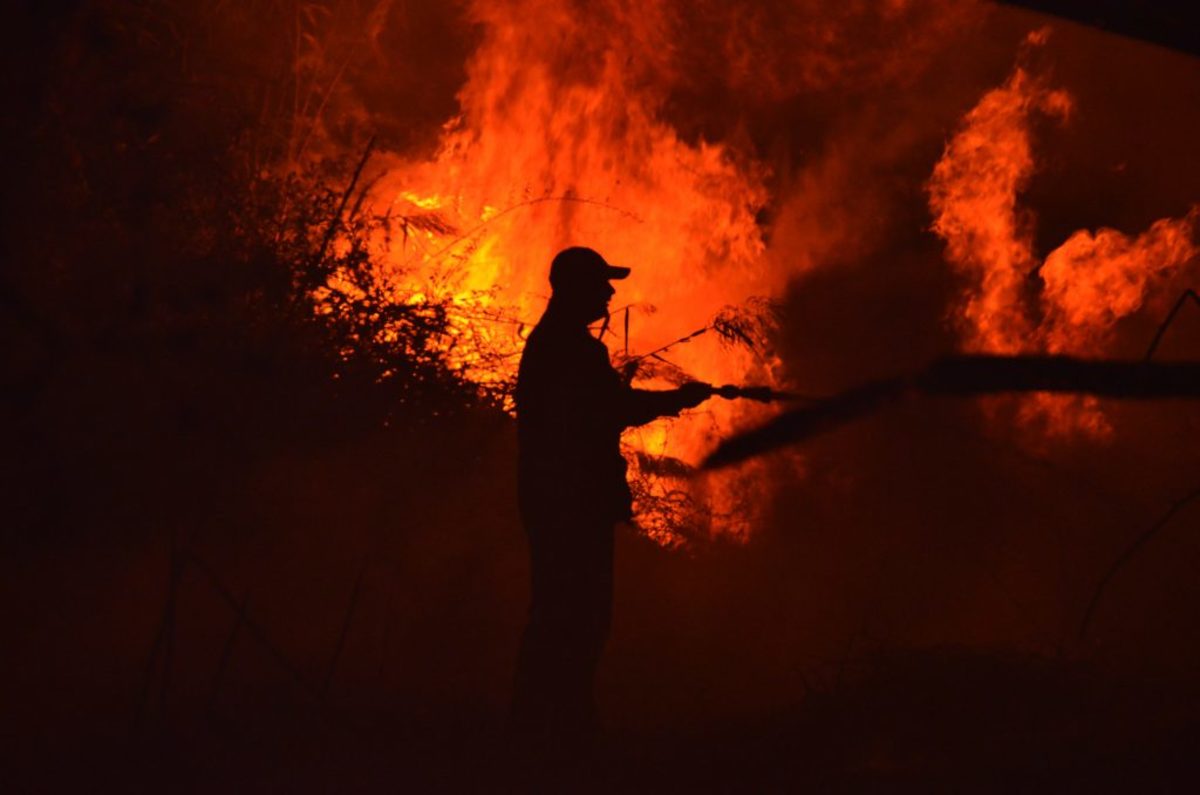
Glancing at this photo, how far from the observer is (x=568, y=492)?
5434mm

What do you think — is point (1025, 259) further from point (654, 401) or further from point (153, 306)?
point (153, 306)

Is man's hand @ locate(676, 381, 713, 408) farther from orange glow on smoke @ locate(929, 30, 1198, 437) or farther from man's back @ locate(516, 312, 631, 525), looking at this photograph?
orange glow on smoke @ locate(929, 30, 1198, 437)

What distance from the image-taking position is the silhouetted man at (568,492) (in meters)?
5.44

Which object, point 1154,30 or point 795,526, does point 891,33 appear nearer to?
point 795,526

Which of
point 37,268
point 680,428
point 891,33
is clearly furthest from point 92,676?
point 891,33

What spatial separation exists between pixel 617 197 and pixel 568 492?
4.58m

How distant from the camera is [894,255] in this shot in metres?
9.86

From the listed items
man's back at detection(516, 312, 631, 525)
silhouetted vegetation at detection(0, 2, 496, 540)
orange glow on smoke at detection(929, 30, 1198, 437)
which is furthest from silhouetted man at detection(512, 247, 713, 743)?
orange glow on smoke at detection(929, 30, 1198, 437)

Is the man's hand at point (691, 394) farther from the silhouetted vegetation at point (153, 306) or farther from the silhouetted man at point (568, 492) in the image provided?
the silhouetted vegetation at point (153, 306)

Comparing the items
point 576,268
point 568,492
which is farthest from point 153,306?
point 568,492

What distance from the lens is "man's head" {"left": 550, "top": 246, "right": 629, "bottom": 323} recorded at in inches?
218

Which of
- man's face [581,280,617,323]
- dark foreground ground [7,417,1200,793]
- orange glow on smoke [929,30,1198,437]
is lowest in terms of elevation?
dark foreground ground [7,417,1200,793]

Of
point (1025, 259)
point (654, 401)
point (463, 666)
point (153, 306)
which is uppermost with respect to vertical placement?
point (1025, 259)

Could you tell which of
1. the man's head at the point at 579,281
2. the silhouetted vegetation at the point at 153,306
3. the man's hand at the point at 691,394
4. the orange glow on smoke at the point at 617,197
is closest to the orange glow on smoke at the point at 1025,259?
the orange glow on smoke at the point at 617,197
